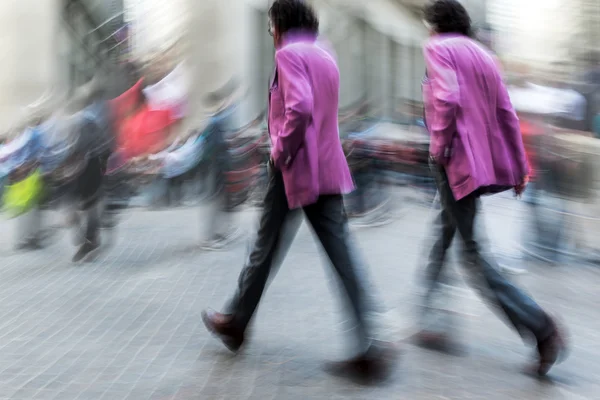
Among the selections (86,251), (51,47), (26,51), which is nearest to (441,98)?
(86,251)

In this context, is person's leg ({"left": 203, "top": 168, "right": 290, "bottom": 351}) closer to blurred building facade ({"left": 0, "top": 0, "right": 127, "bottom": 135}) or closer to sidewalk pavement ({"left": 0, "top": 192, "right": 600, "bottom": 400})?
sidewalk pavement ({"left": 0, "top": 192, "right": 600, "bottom": 400})

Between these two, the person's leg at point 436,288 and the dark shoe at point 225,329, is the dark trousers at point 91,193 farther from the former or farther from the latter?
the person's leg at point 436,288

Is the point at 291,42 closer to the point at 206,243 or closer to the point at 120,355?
the point at 120,355

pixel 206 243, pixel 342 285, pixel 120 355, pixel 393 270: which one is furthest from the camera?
pixel 206 243

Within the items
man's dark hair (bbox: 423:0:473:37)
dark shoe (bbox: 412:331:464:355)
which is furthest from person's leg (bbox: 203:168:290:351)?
man's dark hair (bbox: 423:0:473:37)

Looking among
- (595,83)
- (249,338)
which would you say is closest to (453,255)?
(595,83)

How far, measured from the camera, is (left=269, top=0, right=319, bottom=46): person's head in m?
4.32

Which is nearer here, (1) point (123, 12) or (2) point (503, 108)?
(2) point (503, 108)

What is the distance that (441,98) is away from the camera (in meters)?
4.19

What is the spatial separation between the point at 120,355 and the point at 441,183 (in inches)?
75.0

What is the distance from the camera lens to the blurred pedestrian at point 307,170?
4094 millimetres

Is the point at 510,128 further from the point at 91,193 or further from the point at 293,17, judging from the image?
the point at 91,193

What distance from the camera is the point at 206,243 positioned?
8.34 metres

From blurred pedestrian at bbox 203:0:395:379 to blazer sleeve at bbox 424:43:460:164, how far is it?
460 mm
